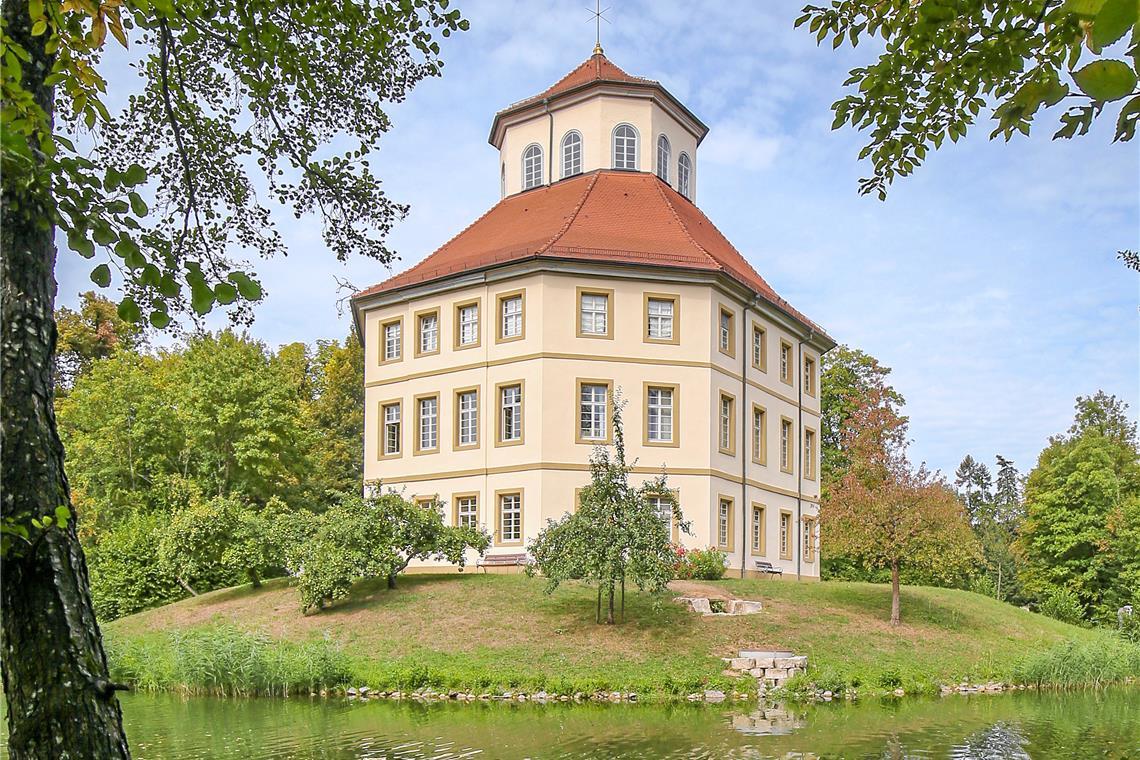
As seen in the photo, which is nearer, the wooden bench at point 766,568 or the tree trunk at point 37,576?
the tree trunk at point 37,576

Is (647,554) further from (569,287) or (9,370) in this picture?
(9,370)

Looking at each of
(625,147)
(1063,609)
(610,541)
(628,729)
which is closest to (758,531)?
(1063,609)

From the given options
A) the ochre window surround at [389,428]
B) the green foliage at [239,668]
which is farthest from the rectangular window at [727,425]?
the green foliage at [239,668]

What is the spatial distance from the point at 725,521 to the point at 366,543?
1162cm

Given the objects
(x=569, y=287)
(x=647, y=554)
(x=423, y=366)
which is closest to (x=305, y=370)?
(x=423, y=366)

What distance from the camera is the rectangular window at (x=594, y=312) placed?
31.9 metres

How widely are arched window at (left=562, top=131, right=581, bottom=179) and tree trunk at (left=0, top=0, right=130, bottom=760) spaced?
33275 mm

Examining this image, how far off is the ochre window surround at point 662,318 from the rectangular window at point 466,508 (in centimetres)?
706

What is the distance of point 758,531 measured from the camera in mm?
34156

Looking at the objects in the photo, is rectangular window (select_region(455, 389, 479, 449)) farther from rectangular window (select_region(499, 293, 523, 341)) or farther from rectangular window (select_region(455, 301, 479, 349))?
rectangular window (select_region(499, 293, 523, 341))

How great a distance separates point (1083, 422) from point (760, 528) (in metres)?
26.8

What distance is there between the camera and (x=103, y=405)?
3941 cm

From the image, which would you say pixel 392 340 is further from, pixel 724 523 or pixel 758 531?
pixel 758 531

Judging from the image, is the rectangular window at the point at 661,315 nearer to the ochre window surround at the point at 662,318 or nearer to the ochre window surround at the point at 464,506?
the ochre window surround at the point at 662,318
